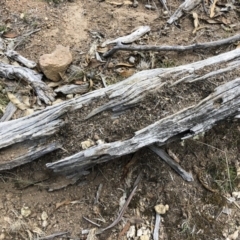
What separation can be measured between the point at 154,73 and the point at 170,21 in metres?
1.28

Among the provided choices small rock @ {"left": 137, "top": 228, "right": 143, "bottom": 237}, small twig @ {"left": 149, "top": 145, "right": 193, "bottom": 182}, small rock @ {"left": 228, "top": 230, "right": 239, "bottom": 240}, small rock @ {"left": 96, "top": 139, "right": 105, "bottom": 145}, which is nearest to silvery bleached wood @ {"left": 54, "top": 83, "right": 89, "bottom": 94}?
small rock @ {"left": 96, "top": 139, "right": 105, "bottom": 145}

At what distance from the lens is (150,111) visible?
3768mm

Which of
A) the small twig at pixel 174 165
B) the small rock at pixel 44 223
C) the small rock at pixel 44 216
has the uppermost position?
the small twig at pixel 174 165

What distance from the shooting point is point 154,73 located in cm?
396

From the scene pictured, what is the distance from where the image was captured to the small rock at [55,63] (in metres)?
4.42

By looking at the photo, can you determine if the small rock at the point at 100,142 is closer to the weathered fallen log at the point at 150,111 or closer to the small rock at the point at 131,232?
the weathered fallen log at the point at 150,111

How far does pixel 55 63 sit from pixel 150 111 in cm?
125

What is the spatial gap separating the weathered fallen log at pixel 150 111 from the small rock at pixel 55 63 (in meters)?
0.70

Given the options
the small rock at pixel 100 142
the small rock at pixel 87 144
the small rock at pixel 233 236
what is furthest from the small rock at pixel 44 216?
the small rock at pixel 233 236

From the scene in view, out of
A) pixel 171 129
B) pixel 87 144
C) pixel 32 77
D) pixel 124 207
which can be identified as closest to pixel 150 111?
pixel 171 129

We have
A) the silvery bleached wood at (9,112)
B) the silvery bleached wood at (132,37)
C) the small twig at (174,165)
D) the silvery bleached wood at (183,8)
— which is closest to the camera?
the small twig at (174,165)

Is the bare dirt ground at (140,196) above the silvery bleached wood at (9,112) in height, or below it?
below

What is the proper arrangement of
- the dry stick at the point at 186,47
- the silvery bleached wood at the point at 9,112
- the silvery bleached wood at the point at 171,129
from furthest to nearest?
the dry stick at the point at 186,47
the silvery bleached wood at the point at 9,112
the silvery bleached wood at the point at 171,129

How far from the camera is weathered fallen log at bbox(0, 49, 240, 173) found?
3623 millimetres
